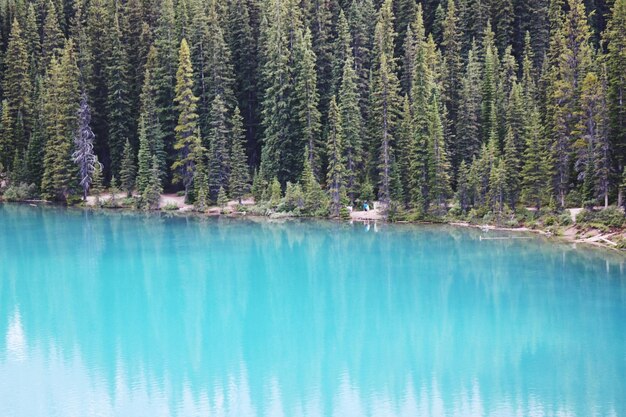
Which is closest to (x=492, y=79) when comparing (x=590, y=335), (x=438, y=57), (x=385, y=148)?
(x=438, y=57)

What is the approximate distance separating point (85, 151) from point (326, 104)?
2232cm

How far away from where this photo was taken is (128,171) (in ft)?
253

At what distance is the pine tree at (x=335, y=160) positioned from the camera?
220 feet

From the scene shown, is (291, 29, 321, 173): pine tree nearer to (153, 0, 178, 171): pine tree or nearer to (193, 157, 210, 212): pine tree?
(193, 157, 210, 212): pine tree

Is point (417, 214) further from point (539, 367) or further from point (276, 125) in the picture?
point (539, 367)

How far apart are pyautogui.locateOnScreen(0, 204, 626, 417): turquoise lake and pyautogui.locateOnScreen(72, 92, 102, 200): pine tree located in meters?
19.1

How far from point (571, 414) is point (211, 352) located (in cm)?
1355

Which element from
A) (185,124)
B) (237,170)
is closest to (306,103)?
(237,170)

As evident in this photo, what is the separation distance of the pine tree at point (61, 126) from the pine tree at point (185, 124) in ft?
33.1

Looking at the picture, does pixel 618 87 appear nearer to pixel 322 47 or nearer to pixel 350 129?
pixel 350 129

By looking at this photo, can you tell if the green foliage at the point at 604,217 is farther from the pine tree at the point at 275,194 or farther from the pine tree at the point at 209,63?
the pine tree at the point at 209,63

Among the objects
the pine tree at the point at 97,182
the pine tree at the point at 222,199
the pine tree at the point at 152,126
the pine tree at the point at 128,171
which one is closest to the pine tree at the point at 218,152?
the pine tree at the point at 222,199

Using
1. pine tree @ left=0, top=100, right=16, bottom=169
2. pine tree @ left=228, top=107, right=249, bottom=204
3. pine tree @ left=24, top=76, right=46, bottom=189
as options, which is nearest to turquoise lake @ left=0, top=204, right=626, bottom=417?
pine tree @ left=228, top=107, right=249, bottom=204

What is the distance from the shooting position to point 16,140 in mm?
86250
